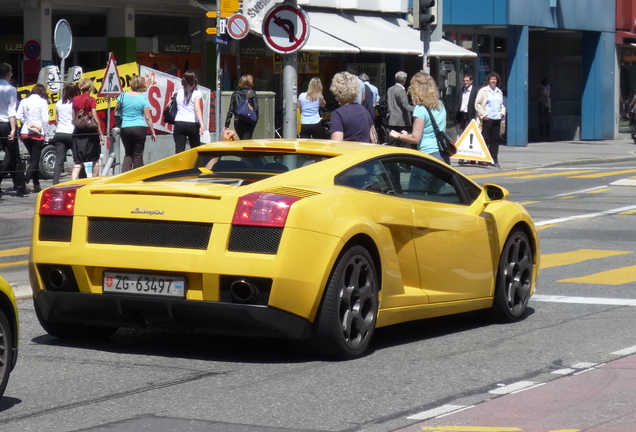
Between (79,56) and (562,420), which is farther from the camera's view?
(79,56)

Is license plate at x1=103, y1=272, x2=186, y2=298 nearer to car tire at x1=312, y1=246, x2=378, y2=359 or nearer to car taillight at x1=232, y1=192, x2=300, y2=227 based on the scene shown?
car taillight at x1=232, y1=192, x2=300, y2=227

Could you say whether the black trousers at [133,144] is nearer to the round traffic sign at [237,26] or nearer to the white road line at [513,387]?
the round traffic sign at [237,26]

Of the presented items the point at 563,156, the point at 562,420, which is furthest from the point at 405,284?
the point at 563,156

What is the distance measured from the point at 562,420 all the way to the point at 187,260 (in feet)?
7.32

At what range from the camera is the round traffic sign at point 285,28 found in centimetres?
1405

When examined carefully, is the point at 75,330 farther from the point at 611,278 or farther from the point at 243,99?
the point at 243,99

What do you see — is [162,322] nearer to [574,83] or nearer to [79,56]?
[79,56]

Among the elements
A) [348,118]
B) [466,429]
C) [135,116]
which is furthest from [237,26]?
[466,429]

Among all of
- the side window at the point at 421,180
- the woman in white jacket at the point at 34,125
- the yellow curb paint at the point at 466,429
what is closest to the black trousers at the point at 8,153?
the woman in white jacket at the point at 34,125

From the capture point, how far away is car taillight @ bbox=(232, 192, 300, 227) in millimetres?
6586

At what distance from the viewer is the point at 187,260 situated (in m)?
6.68

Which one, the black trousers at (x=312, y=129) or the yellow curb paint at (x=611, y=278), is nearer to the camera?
the yellow curb paint at (x=611, y=278)

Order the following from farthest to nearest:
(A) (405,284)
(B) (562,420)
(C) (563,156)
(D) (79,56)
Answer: (C) (563,156) → (D) (79,56) → (A) (405,284) → (B) (562,420)

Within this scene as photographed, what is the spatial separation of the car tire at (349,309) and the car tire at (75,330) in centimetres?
155
